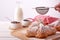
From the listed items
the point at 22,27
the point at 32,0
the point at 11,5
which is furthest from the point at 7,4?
the point at 22,27

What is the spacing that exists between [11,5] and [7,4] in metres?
0.05

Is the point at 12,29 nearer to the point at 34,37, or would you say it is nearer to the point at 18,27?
the point at 18,27

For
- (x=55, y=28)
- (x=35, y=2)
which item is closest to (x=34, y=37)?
(x=55, y=28)

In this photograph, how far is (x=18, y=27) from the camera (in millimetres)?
1193

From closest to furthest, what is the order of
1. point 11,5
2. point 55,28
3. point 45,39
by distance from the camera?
1. point 45,39
2. point 55,28
3. point 11,5

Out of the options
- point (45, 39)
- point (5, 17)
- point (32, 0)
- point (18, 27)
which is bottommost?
point (45, 39)

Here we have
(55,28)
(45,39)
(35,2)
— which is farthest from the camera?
(35,2)

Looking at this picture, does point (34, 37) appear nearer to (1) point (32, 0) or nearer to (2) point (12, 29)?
(2) point (12, 29)

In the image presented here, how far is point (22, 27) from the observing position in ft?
4.00

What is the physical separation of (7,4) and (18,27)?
3.47 ft

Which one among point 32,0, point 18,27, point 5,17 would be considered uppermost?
point 32,0

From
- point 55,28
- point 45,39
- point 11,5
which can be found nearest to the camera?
point 45,39

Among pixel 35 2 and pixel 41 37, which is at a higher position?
pixel 35 2

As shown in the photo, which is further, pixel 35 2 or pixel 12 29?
pixel 35 2
